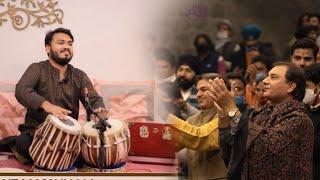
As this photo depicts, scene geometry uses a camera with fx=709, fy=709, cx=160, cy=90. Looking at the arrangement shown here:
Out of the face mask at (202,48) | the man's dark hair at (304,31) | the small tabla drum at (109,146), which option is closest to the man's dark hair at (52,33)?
the small tabla drum at (109,146)

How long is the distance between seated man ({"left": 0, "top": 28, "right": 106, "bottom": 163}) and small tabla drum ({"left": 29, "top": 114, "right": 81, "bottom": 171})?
3 centimetres

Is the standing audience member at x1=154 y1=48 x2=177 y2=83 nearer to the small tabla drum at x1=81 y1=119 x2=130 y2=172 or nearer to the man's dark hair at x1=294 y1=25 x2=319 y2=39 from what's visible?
the small tabla drum at x1=81 y1=119 x2=130 y2=172

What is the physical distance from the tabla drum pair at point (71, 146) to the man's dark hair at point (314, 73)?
1.20 meters

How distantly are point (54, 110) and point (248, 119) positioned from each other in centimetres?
101

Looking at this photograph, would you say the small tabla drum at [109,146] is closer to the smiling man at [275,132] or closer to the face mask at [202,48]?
the smiling man at [275,132]

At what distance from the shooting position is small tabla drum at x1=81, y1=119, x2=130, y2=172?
372 centimetres

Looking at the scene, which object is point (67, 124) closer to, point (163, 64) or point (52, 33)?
point (52, 33)

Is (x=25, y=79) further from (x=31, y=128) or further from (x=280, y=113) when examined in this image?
(x=280, y=113)

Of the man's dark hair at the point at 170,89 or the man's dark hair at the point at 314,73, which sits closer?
the man's dark hair at the point at 170,89

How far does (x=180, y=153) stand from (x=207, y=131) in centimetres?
20

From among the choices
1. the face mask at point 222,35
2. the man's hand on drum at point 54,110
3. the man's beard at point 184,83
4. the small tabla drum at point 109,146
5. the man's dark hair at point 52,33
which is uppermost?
the man's dark hair at point 52,33

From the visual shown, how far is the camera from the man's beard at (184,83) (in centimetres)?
439

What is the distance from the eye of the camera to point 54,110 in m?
3.72

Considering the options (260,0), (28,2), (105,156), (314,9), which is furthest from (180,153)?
(260,0)
